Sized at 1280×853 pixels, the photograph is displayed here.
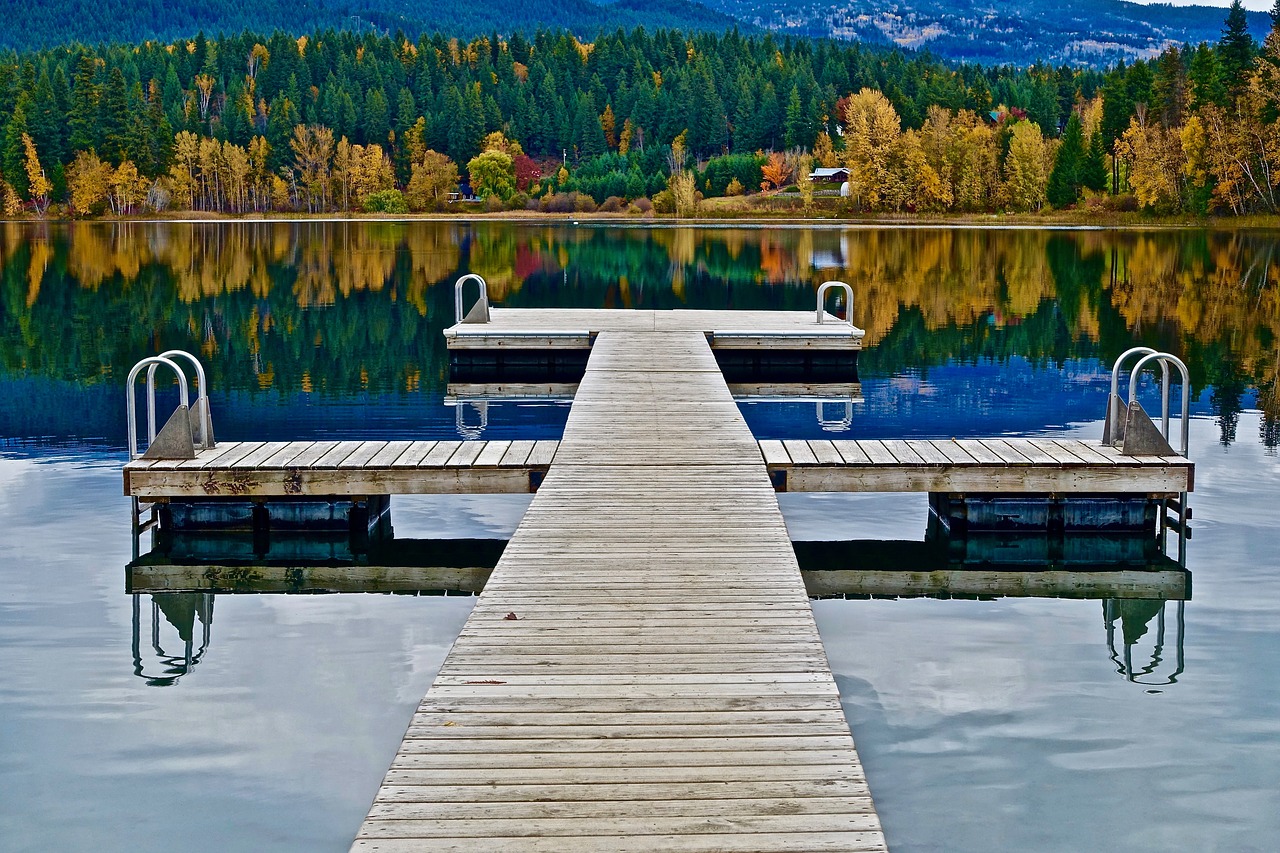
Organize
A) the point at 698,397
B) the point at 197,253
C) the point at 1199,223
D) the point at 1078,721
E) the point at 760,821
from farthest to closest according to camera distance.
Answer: the point at 1199,223, the point at 197,253, the point at 698,397, the point at 1078,721, the point at 760,821

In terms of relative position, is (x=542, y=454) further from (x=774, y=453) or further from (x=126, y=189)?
(x=126, y=189)

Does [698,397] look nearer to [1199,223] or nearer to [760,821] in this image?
[760,821]

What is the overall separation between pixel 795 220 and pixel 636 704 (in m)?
96.8

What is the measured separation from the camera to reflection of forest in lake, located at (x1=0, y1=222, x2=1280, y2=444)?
945 inches

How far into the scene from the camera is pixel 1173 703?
327 inches

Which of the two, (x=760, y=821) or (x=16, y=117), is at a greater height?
(x=16, y=117)

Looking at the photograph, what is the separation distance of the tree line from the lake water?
199 ft

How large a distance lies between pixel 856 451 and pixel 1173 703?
4.54 metres

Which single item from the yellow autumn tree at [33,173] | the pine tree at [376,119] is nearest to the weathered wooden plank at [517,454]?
the yellow autumn tree at [33,173]

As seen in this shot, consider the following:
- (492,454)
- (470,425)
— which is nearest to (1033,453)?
(492,454)

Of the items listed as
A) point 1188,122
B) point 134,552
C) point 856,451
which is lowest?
point 134,552

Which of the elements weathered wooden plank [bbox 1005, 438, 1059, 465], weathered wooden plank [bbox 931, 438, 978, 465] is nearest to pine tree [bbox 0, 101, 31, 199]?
weathered wooden plank [bbox 931, 438, 978, 465]

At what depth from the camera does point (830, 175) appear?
403 feet

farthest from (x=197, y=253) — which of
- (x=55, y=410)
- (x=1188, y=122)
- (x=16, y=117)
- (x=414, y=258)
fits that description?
(x=16, y=117)
